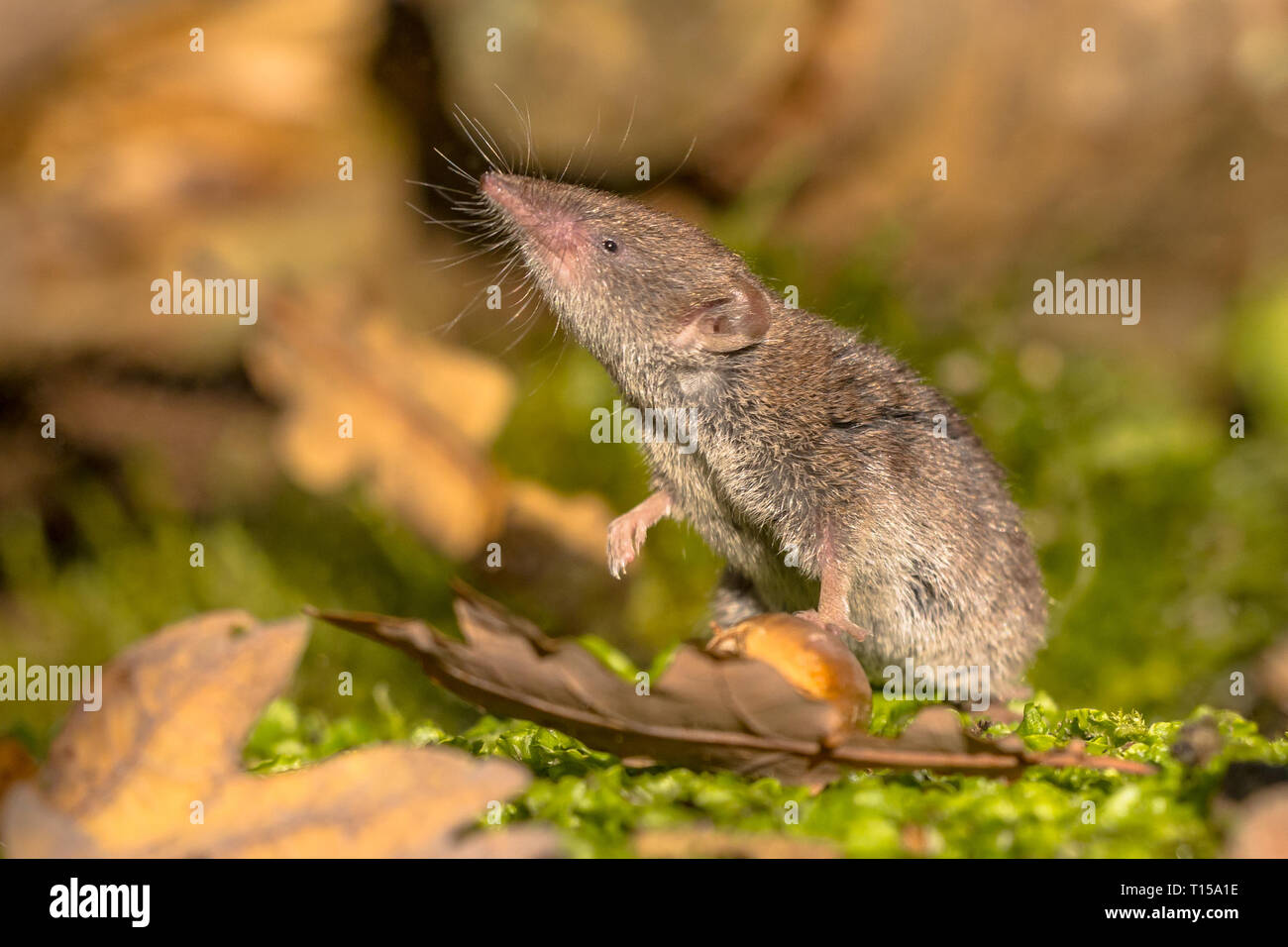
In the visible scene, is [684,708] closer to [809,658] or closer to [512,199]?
[809,658]

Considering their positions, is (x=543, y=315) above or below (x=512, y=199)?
above

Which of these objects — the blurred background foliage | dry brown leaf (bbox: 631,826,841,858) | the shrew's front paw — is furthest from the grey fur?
the blurred background foliage

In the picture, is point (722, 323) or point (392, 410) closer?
point (722, 323)

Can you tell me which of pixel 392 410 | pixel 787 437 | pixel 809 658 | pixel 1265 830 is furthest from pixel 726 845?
pixel 392 410

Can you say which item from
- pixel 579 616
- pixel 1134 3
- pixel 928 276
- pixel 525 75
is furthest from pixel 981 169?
pixel 579 616

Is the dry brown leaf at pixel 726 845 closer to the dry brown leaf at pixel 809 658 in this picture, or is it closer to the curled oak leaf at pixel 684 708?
the curled oak leaf at pixel 684 708

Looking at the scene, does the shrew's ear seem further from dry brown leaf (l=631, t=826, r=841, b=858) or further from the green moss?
dry brown leaf (l=631, t=826, r=841, b=858)

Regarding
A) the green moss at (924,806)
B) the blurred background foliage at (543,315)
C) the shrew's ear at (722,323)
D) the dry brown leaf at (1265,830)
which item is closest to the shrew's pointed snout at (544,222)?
the shrew's ear at (722,323)
